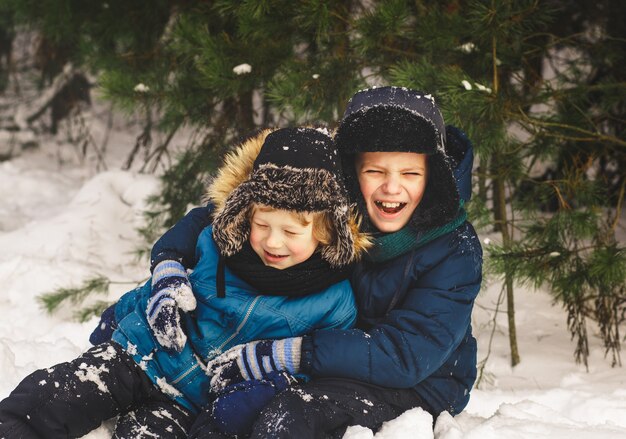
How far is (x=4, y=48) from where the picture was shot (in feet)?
26.5

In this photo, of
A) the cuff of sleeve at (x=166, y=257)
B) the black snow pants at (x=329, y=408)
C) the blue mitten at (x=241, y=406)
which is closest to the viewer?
the black snow pants at (x=329, y=408)

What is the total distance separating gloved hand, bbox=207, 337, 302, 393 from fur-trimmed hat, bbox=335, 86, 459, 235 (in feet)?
1.76

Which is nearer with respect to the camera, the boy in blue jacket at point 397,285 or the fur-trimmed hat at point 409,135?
the boy in blue jacket at point 397,285

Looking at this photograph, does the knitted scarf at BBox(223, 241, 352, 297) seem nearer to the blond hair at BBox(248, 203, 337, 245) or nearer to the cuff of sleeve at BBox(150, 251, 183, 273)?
the blond hair at BBox(248, 203, 337, 245)

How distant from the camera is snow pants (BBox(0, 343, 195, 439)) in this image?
2199mm

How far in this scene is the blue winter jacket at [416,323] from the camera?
7.47 feet

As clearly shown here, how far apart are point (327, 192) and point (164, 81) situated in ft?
7.13

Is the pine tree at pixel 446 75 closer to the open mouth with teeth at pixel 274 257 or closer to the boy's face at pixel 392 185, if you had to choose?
the boy's face at pixel 392 185

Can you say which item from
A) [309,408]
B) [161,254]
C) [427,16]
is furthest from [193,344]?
[427,16]

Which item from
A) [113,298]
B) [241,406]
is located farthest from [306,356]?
[113,298]

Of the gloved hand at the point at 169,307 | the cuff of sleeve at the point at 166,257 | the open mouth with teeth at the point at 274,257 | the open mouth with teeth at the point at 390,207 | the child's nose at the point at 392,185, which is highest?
the child's nose at the point at 392,185

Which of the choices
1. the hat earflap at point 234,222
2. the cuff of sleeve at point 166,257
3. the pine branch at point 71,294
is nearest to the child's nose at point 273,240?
the hat earflap at point 234,222

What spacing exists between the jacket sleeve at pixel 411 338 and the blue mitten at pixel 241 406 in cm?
17

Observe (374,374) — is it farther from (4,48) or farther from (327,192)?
(4,48)
